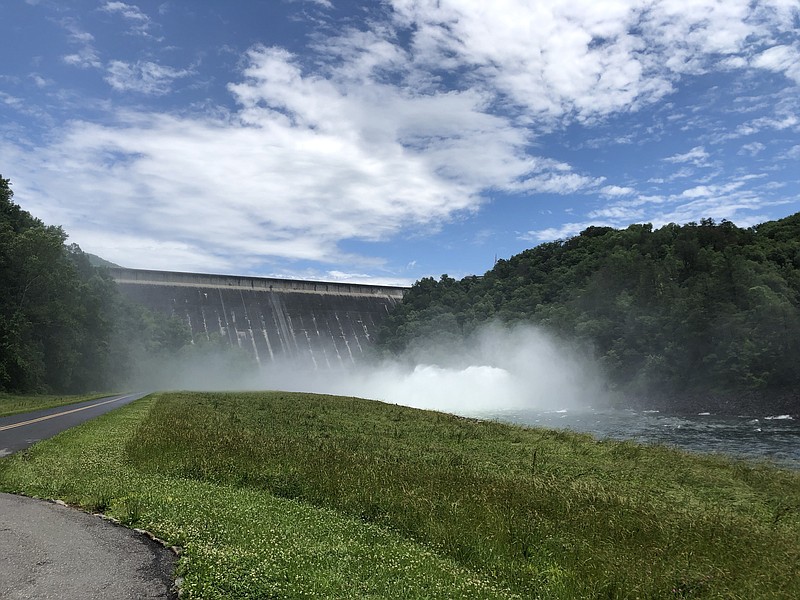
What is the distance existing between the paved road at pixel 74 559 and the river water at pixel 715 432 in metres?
28.4

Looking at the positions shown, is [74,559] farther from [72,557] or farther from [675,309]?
[675,309]

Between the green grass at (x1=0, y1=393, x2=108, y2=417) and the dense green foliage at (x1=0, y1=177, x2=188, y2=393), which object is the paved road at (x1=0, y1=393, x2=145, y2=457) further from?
the dense green foliage at (x1=0, y1=177, x2=188, y2=393)

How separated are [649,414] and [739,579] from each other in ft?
201

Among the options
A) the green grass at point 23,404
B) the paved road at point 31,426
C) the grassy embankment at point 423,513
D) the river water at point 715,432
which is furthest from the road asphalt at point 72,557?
the river water at point 715,432

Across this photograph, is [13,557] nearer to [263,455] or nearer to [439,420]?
[263,455]

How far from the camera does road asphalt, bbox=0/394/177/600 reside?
7074 mm

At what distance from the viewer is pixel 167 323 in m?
109

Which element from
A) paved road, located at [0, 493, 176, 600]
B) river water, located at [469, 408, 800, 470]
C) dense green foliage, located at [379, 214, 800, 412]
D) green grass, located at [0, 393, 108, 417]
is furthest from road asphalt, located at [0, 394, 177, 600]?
dense green foliage, located at [379, 214, 800, 412]

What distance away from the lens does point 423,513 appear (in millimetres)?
11812

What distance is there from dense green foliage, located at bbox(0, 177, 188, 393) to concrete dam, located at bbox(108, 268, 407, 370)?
43.4 meters

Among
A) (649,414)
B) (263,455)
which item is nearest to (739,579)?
(263,455)

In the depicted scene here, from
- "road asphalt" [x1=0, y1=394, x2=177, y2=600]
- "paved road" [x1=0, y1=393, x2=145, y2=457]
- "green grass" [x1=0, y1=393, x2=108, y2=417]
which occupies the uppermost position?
"road asphalt" [x1=0, y1=394, x2=177, y2=600]

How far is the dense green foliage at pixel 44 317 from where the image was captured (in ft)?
186

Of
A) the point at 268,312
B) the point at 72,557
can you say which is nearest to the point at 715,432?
the point at 72,557
